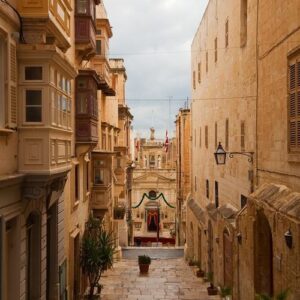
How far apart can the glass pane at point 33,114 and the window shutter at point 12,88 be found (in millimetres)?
358

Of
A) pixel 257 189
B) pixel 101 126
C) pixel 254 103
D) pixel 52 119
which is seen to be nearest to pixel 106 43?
pixel 101 126

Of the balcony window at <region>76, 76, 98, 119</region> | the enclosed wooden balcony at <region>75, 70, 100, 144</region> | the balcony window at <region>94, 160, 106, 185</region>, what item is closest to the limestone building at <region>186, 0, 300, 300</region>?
the enclosed wooden balcony at <region>75, 70, 100, 144</region>

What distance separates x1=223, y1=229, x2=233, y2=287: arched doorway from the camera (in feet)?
58.7

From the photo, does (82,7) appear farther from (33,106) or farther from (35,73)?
(33,106)

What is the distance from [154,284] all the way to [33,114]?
14.2m

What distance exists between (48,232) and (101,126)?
40.1 feet

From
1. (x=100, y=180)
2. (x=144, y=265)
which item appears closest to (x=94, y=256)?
(x=100, y=180)

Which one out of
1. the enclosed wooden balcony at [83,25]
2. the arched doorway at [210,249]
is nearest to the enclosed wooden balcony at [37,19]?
the enclosed wooden balcony at [83,25]

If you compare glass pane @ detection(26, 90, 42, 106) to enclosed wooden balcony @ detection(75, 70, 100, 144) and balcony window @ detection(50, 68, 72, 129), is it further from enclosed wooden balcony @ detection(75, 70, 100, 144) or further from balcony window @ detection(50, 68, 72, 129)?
enclosed wooden balcony @ detection(75, 70, 100, 144)

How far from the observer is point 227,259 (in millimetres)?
18594

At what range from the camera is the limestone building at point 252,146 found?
1133 cm

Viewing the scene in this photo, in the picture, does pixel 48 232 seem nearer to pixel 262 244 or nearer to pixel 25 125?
pixel 25 125

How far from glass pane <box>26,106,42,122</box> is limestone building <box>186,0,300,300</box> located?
508cm

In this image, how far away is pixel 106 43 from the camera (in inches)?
1080
